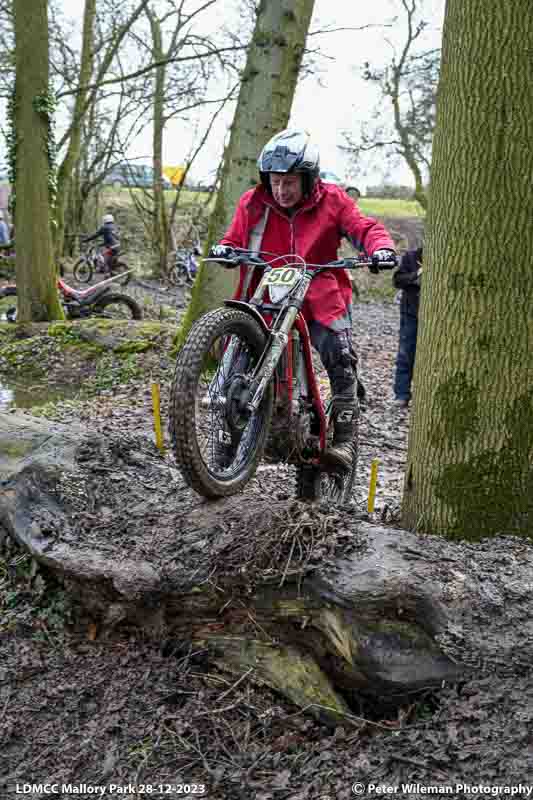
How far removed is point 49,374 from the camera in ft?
29.7

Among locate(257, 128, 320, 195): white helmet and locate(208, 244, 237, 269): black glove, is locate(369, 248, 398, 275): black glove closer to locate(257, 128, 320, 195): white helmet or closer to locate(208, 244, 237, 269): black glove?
locate(257, 128, 320, 195): white helmet

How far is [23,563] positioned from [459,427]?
2.20m

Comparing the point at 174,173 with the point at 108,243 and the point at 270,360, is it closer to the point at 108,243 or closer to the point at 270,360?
the point at 108,243

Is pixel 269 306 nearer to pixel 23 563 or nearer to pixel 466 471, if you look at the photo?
pixel 466 471

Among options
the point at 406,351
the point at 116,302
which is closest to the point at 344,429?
the point at 406,351

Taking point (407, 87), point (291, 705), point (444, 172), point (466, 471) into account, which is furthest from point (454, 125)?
point (407, 87)

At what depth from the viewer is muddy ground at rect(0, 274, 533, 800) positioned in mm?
2375

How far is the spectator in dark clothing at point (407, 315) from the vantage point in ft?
25.0

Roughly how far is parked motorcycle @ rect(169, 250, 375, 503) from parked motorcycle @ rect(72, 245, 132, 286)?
16.2m

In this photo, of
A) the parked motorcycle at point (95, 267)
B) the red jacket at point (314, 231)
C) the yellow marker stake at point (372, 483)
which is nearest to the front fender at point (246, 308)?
the red jacket at point (314, 231)

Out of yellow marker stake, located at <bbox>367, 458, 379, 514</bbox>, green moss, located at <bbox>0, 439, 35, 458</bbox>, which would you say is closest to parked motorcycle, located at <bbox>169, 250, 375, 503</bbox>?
yellow marker stake, located at <bbox>367, 458, 379, 514</bbox>

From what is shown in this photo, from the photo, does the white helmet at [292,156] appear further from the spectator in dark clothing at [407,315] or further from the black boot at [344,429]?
the spectator in dark clothing at [407,315]

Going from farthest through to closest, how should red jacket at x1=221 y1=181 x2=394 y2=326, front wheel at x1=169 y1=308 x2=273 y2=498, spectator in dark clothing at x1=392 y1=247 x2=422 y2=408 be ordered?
spectator in dark clothing at x1=392 y1=247 x2=422 y2=408, red jacket at x1=221 y1=181 x2=394 y2=326, front wheel at x1=169 y1=308 x2=273 y2=498

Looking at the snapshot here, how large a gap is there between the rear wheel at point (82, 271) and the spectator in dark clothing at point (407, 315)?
46.8 ft
